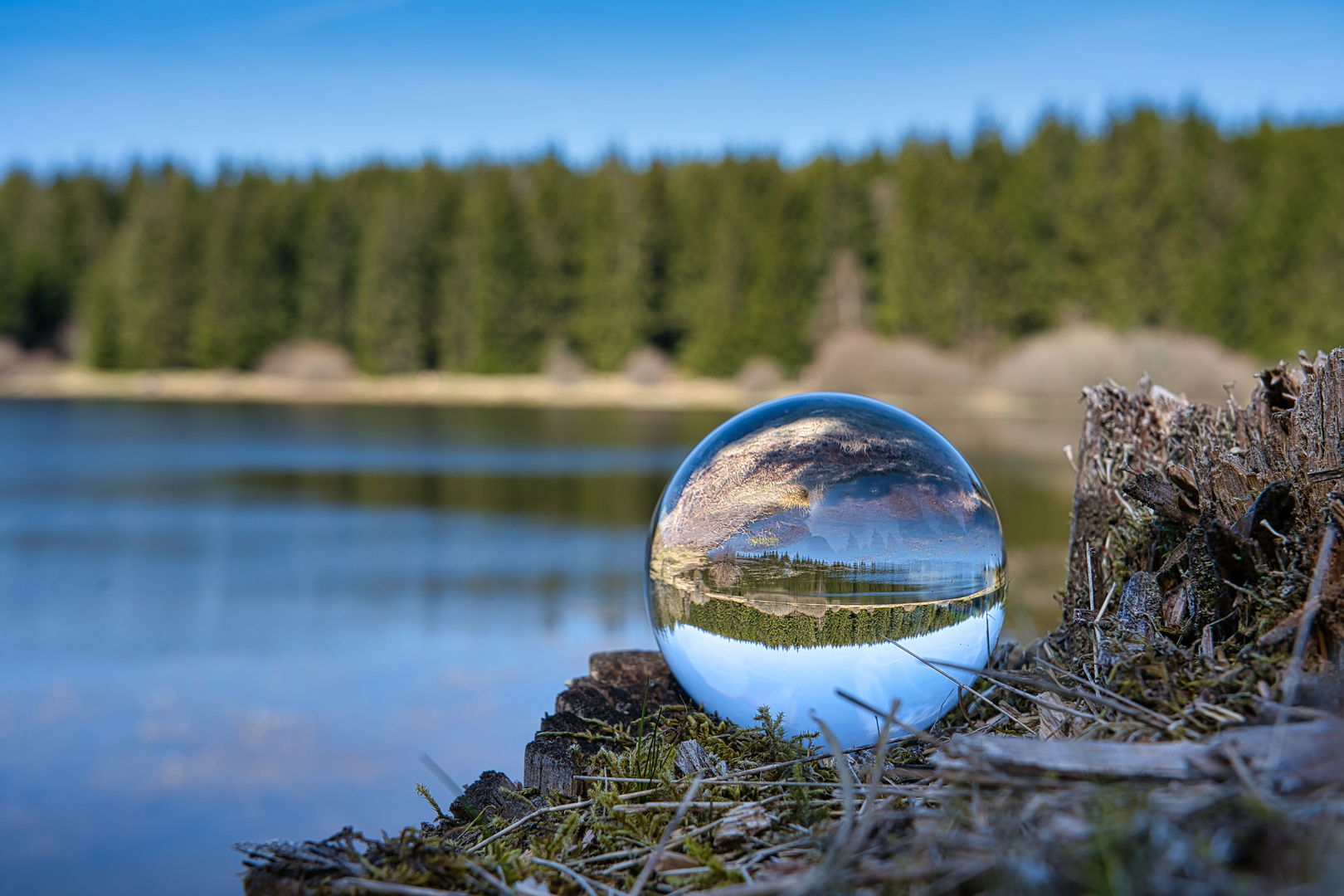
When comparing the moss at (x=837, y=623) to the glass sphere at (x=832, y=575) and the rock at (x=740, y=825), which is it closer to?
the glass sphere at (x=832, y=575)

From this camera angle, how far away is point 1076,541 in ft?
7.68

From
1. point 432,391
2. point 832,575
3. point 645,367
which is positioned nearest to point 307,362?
point 432,391

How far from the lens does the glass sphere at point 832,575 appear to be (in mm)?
1866

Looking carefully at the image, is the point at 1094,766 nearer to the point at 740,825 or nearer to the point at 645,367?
the point at 740,825

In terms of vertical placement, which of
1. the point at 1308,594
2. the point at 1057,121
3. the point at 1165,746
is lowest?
the point at 1165,746

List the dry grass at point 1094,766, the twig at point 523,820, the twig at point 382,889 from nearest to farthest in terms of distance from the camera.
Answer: the dry grass at point 1094,766 < the twig at point 382,889 < the twig at point 523,820

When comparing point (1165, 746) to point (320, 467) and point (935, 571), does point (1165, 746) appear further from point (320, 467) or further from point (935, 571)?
point (320, 467)

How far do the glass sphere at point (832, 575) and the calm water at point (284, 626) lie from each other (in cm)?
273

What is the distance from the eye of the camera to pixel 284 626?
827 centimetres

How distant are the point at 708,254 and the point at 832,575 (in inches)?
1662

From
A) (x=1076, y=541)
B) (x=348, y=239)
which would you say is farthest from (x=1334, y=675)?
(x=348, y=239)

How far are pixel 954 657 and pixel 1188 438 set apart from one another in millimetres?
854

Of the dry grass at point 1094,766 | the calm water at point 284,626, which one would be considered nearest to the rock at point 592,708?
the dry grass at point 1094,766

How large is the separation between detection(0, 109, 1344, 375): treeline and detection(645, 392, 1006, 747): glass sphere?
123ft
